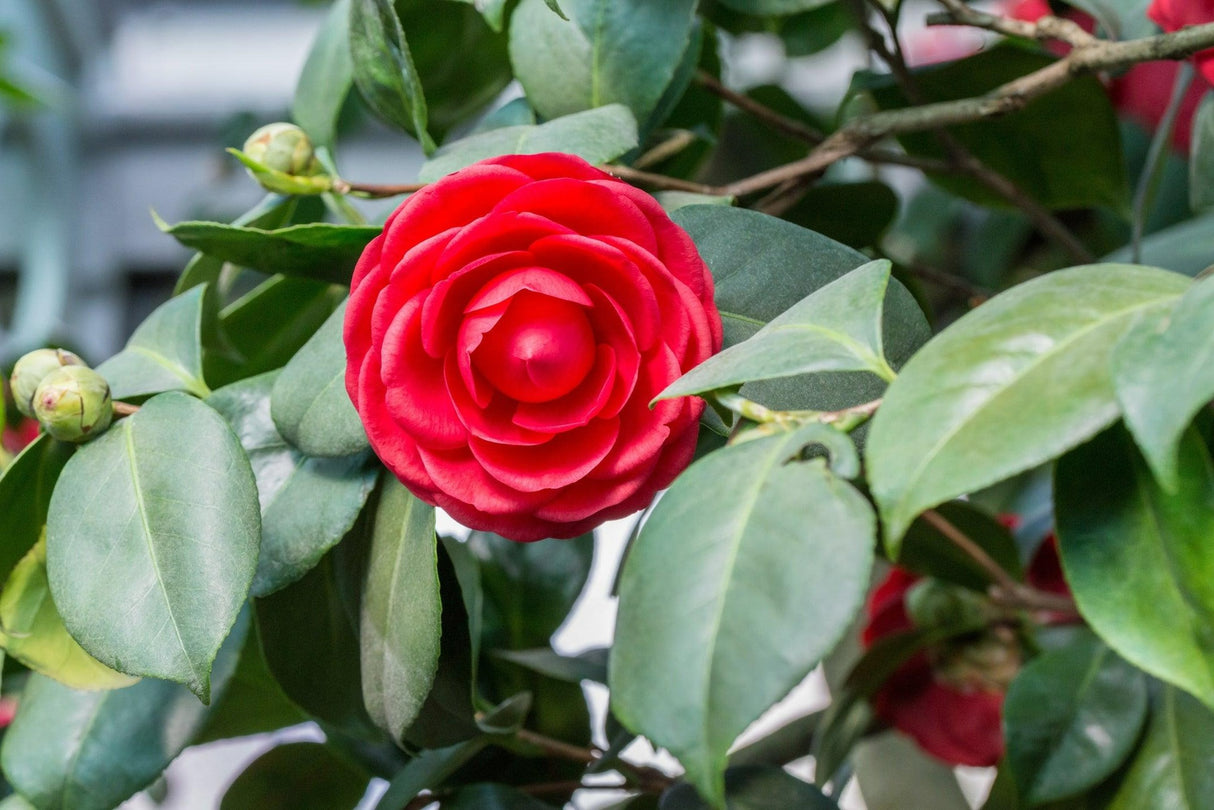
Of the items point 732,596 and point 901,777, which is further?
point 901,777

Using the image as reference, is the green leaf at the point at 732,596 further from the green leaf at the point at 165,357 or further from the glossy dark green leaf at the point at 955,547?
the glossy dark green leaf at the point at 955,547

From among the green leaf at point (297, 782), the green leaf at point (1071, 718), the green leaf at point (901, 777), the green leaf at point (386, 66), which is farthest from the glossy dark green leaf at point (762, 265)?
the green leaf at point (901, 777)

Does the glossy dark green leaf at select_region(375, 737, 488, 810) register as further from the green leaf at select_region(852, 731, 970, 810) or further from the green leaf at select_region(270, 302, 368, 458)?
the green leaf at select_region(852, 731, 970, 810)

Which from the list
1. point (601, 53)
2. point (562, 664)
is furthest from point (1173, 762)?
point (601, 53)

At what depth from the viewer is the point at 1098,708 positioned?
1.49 feet

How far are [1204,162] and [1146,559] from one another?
307 millimetres

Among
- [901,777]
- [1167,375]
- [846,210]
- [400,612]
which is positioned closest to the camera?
[1167,375]

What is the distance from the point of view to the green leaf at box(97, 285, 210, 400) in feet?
1.25

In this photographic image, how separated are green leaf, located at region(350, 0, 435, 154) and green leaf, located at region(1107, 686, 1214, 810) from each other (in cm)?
36

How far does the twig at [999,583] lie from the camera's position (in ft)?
1.79

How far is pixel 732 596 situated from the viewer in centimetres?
22

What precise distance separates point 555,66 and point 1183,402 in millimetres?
283

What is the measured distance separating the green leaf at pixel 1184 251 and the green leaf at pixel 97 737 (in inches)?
19.3

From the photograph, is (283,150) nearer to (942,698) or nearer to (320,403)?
(320,403)
